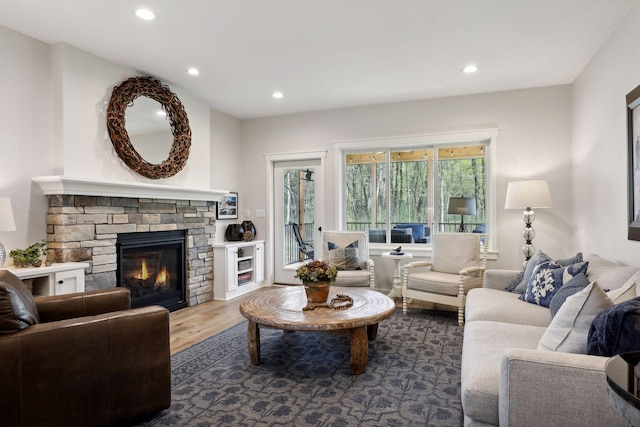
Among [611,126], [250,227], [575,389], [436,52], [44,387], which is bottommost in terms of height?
[44,387]

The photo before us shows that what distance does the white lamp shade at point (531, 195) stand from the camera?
3838mm

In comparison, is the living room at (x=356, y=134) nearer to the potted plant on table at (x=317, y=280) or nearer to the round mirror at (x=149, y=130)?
the round mirror at (x=149, y=130)

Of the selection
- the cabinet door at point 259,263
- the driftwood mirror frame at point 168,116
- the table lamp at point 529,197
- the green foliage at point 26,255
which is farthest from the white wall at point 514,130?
the green foliage at point 26,255

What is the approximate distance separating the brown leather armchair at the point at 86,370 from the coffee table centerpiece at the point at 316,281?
1141 mm

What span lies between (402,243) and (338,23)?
124 inches

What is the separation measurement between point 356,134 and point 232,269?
101 inches

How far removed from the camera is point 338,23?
290 centimetres

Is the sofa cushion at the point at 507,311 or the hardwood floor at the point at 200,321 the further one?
the hardwood floor at the point at 200,321

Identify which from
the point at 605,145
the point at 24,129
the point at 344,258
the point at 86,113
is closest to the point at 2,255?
the point at 24,129

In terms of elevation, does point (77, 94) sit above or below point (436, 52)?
below

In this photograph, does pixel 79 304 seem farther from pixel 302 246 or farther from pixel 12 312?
pixel 302 246

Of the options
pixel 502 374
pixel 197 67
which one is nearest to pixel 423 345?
pixel 502 374

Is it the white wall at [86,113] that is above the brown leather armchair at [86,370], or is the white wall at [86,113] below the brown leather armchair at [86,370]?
above

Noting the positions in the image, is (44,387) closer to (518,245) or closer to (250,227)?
(250,227)
